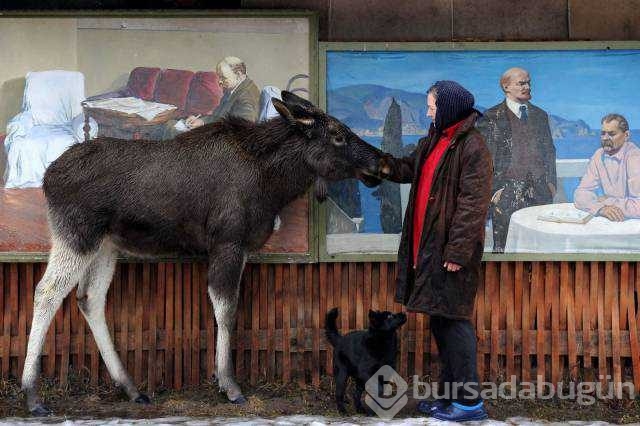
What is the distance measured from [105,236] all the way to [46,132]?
1.08 m

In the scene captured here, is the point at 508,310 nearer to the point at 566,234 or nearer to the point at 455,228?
the point at 566,234

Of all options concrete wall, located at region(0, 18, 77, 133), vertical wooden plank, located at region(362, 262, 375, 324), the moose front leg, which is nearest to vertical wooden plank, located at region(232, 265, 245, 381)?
the moose front leg

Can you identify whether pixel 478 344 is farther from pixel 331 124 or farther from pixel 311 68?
pixel 311 68

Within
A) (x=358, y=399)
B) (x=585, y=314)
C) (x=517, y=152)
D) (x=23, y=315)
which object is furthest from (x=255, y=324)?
(x=585, y=314)

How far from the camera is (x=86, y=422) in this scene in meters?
6.05

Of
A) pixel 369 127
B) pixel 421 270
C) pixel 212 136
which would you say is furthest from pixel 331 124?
pixel 421 270

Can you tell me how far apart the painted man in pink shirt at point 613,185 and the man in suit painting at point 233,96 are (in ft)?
8.84

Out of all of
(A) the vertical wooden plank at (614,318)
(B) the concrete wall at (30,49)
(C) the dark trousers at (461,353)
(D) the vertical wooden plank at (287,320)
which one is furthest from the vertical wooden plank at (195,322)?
(A) the vertical wooden plank at (614,318)

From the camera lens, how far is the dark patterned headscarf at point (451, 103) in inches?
231

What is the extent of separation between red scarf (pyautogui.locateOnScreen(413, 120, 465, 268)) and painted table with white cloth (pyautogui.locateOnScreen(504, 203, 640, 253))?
3.65 feet

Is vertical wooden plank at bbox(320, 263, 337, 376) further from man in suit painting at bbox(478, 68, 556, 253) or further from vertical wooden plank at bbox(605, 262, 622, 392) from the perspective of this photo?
vertical wooden plank at bbox(605, 262, 622, 392)

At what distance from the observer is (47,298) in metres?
6.39

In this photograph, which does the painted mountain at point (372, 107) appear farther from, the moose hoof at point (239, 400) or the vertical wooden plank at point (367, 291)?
the moose hoof at point (239, 400)

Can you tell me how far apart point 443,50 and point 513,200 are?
1331 mm
